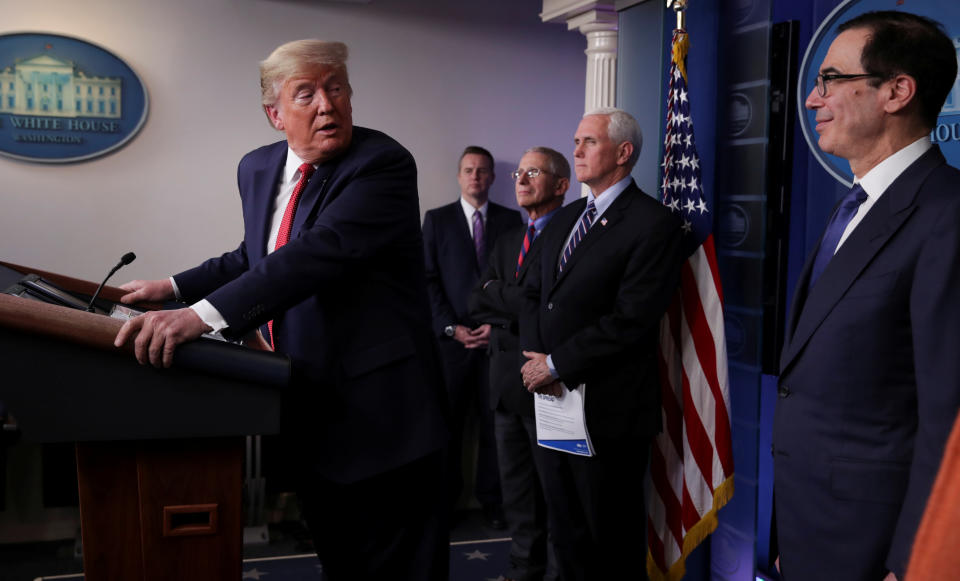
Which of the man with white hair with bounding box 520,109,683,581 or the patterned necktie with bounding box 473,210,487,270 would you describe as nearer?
the man with white hair with bounding box 520,109,683,581

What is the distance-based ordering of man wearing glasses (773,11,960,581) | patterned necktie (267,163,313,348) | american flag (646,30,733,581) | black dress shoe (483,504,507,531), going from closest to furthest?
1. man wearing glasses (773,11,960,581)
2. patterned necktie (267,163,313,348)
3. american flag (646,30,733,581)
4. black dress shoe (483,504,507,531)

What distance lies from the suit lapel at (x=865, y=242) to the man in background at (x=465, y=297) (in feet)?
8.22

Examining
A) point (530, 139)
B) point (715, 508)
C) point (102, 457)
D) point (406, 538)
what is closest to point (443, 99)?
point (530, 139)

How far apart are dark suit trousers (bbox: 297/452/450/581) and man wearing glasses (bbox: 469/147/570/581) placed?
3.56 ft

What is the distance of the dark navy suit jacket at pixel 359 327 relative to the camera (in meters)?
1.65

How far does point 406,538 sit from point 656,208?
1332 mm

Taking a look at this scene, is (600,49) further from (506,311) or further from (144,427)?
(144,427)

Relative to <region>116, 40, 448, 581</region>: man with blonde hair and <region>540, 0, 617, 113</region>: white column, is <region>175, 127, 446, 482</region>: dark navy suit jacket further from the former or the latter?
<region>540, 0, 617, 113</region>: white column

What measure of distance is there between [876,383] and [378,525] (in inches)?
40.3

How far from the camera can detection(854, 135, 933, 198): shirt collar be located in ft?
4.96

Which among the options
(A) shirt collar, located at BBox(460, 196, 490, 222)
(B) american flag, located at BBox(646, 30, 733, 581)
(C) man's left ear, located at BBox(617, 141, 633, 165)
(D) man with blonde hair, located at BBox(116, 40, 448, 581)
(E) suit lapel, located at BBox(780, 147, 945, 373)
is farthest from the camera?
(A) shirt collar, located at BBox(460, 196, 490, 222)

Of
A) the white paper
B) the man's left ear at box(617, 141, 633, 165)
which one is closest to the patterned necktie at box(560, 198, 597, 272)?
the man's left ear at box(617, 141, 633, 165)

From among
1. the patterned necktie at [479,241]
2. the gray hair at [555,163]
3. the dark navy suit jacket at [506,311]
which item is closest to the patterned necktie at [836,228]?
the dark navy suit jacket at [506,311]

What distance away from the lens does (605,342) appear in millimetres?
2506
